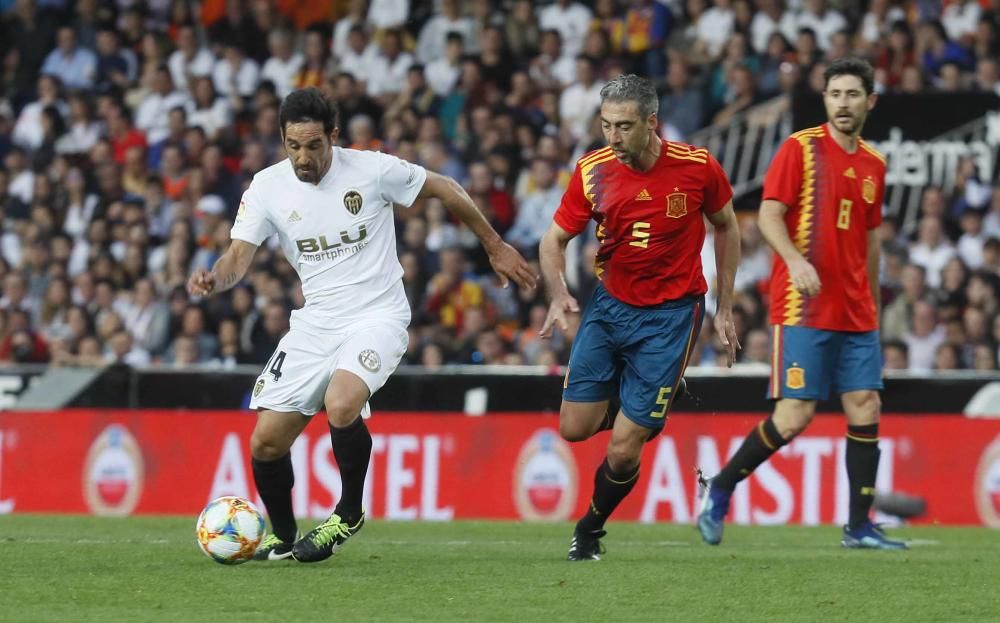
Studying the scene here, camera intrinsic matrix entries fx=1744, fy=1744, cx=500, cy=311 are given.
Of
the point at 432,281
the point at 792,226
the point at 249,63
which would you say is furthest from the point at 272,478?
the point at 249,63

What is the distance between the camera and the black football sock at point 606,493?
341 inches

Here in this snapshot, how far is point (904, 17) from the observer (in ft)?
60.2

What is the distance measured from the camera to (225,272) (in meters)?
8.21

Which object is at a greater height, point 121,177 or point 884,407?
point 121,177

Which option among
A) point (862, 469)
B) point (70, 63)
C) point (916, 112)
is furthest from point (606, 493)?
point (70, 63)

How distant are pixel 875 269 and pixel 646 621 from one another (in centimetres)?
391

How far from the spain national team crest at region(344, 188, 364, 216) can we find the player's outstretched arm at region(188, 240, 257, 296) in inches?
19.3

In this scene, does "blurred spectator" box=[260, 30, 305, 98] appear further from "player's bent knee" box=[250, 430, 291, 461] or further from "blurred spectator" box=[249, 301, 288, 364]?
"player's bent knee" box=[250, 430, 291, 461]

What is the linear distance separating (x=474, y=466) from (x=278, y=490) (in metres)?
5.33

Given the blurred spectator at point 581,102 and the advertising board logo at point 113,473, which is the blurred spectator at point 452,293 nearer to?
the blurred spectator at point 581,102

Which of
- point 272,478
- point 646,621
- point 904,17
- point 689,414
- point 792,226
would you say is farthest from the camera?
point 904,17

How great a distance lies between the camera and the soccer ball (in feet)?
26.5

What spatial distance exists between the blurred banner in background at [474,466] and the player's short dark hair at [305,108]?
584 centimetres

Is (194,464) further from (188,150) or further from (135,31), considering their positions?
(135,31)
